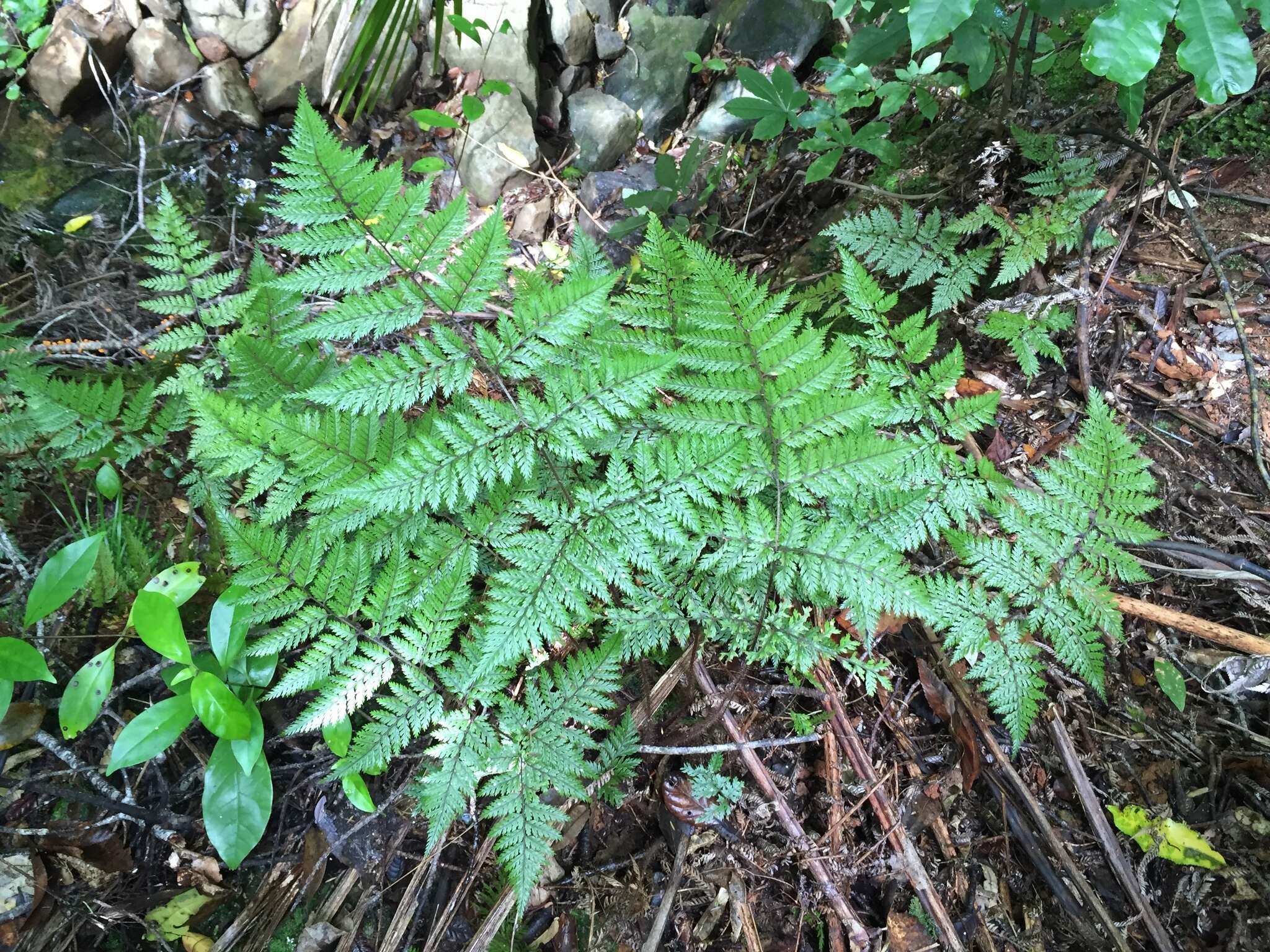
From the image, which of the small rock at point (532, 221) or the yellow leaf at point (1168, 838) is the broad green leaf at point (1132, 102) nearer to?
the yellow leaf at point (1168, 838)

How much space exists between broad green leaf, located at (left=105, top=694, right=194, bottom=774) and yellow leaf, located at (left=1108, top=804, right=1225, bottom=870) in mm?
2943

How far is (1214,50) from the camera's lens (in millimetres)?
1718

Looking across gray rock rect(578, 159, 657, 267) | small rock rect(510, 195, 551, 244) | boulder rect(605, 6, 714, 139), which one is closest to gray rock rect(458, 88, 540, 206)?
small rock rect(510, 195, 551, 244)

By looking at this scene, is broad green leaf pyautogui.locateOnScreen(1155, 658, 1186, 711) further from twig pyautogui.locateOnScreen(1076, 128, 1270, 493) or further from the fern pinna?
twig pyautogui.locateOnScreen(1076, 128, 1270, 493)

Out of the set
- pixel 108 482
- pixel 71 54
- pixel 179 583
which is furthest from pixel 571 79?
pixel 179 583

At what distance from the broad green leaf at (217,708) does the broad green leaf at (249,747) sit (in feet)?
0.14

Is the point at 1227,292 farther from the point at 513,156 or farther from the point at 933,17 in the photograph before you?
the point at 513,156

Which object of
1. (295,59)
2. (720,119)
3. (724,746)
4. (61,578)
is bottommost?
(724,746)

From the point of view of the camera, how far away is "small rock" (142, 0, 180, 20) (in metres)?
4.74

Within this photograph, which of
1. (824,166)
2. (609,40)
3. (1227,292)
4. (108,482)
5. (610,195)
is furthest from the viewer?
(609,40)

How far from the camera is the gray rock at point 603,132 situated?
5152 mm

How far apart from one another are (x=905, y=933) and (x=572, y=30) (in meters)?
5.93

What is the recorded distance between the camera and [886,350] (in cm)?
250

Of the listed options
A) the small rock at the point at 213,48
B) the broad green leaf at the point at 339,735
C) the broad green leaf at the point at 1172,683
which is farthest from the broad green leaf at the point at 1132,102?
the small rock at the point at 213,48
